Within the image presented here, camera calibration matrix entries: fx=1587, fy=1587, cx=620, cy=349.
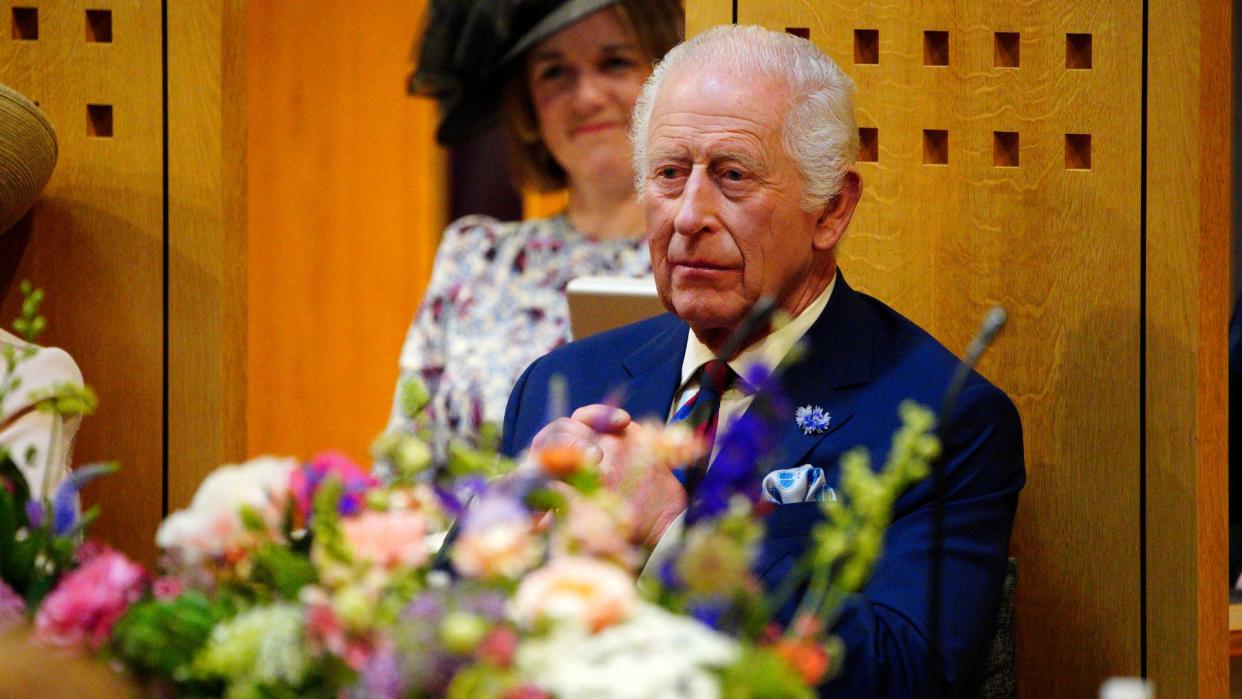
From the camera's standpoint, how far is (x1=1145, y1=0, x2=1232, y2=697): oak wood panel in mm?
2344

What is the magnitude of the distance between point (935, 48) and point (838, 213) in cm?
48

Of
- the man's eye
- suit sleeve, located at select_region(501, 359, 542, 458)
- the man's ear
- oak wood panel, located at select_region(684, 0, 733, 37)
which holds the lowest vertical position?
suit sleeve, located at select_region(501, 359, 542, 458)

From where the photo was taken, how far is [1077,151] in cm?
241

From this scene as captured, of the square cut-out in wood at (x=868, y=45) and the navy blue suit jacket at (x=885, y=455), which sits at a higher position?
the square cut-out in wood at (x=868, y=45)

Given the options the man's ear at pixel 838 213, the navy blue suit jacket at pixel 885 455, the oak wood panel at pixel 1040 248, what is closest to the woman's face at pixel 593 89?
the oak wood panel at pixel 1040 248

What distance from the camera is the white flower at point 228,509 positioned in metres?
1.03

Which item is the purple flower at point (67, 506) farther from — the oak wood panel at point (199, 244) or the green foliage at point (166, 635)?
the oak wood panel at point (199, 244)

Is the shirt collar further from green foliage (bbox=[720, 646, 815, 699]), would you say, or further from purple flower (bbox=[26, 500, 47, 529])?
green foliage (bbox=[720, 646, 815, 699])

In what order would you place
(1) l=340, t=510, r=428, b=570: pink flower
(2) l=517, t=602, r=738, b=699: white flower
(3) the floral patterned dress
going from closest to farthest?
(2) l=517, t=602, r=738, b=699: white flower
(1) l=340, t=510, r=428, b=570: pink flower
(3) the floral patterned dress

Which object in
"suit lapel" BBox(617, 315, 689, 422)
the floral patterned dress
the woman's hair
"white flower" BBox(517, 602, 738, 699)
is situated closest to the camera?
"white flower" BBox(517, 602, 738, 699)

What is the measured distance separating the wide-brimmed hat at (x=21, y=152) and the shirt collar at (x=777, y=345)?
104 centimetres

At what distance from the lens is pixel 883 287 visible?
2424 millimetres

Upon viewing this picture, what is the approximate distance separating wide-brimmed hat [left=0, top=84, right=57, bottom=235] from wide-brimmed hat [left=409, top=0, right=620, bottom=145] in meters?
1.19

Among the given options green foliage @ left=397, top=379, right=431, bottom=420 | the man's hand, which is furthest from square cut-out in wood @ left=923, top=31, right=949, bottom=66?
green foliage @ left=397, top=379, right=431, bottom=420
